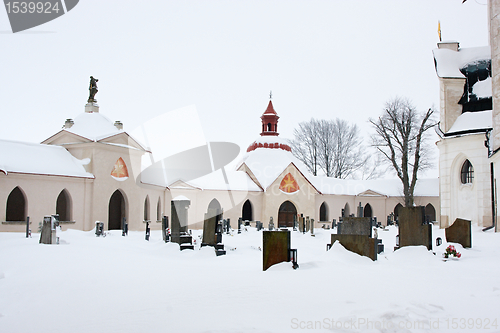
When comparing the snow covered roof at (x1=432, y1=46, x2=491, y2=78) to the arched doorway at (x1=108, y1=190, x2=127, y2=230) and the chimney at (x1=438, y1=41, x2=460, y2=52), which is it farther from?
the arched doorway at (x1=108, y1=190, x2=127, y2=230)

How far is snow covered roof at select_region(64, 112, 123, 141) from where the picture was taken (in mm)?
23681

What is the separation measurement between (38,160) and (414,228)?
1812 centimetres

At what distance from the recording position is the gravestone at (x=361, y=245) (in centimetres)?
965

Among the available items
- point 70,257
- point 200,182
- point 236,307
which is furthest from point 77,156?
point 236,307

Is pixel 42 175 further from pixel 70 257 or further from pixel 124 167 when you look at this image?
pixel 70 257

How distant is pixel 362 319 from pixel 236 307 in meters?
1.57

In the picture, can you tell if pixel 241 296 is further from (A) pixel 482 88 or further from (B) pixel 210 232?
(A) pixel 482 88

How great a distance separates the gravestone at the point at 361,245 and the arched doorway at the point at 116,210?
18.0 meters

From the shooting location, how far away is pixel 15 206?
70.3ft

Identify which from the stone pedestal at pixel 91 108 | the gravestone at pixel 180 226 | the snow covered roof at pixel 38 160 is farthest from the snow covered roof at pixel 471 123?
the stone pedestal at pixel 91 108

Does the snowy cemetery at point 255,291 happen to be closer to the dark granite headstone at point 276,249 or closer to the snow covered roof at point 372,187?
the dark granite headstone at point 276,249

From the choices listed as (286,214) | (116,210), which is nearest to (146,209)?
(116,210)

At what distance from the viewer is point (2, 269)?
7.71 meters

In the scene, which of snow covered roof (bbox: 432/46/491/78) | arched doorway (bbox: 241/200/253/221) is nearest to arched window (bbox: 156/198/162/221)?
arched doorway (bbox: 241/200/253/221)
